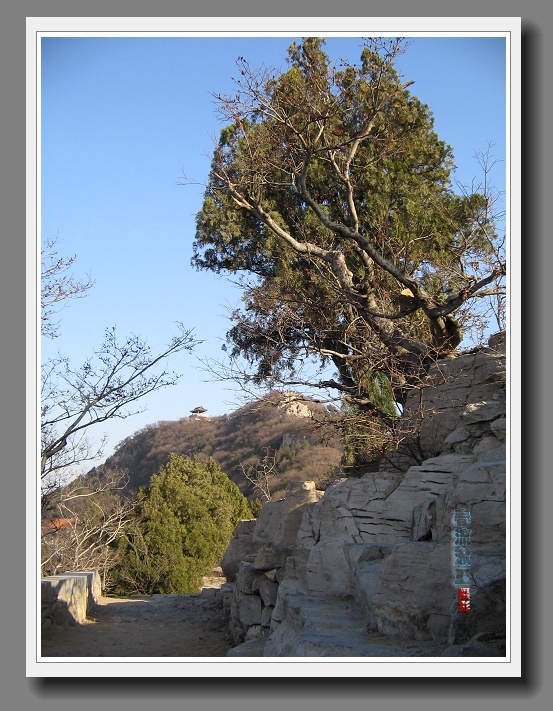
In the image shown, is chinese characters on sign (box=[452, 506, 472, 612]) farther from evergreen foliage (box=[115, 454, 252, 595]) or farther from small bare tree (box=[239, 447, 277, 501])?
evergreen foliage (box=[115, 454, 252, 595])

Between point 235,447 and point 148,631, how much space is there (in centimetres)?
1401

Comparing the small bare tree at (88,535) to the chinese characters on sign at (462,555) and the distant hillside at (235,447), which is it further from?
the chinese characters on sign at (462,555)

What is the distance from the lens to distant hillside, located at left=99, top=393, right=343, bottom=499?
22250 millimetres

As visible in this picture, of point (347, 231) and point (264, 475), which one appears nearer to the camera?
point (347, 231)

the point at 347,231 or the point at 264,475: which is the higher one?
the point at 347,231

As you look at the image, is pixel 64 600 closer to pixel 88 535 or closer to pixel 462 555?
pixel 88 535

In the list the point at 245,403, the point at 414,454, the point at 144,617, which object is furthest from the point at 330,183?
the point at 144,617

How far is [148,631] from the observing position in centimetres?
1066

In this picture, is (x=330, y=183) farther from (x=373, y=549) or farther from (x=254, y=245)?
(x=373, y=549)

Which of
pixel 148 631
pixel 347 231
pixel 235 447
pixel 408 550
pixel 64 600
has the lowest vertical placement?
pixel 148 631

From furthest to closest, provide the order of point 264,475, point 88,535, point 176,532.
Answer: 1. point 264,475
2. point 176,532
3. point 88,535

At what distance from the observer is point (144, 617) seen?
12070 millimetres

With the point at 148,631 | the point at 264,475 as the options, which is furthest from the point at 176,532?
the point at 148,631
